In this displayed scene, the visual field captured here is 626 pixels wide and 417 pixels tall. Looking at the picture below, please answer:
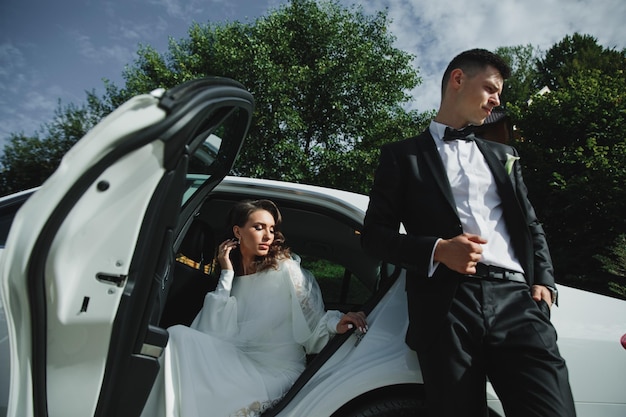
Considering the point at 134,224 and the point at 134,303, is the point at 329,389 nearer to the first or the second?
the point at 134,303

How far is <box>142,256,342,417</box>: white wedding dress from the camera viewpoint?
1.53 metres

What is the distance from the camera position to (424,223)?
1.36 meters

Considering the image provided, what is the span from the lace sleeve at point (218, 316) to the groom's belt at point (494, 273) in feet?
→ 3.58

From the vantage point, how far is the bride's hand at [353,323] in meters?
1.53

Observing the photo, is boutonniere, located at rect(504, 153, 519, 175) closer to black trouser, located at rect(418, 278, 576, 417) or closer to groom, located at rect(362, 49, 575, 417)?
groom, located at rect(362, 49, 575, 417)

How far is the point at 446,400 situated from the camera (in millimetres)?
1199

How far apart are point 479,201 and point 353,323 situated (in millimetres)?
649

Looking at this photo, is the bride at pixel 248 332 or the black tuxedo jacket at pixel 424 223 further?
the bride at pixel 248 332

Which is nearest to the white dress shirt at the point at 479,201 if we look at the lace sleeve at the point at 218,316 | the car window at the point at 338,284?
the lace sleeve at the point at 218,316

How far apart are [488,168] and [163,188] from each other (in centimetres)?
111

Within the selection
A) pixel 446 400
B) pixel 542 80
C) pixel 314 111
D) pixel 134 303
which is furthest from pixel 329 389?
pixel 542 80

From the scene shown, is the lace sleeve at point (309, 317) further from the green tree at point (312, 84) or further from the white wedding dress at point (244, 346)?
the green tree at point (312, 84)

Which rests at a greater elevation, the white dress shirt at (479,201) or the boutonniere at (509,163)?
the boutonniere at (509,163)

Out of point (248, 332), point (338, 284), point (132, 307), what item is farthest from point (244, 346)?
point (338, 284)
